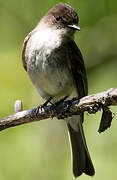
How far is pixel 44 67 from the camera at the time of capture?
4359 millimetres

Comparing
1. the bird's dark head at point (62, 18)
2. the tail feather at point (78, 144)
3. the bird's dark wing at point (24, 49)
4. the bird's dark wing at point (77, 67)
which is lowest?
the tail feather at point (78, 144)

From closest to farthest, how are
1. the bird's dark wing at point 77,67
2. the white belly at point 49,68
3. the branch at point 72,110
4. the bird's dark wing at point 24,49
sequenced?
the branch at point 72,110, the white belly at point 49,68, the bird's dark wing at point 77,67, the bird's dark wing at point 24,49

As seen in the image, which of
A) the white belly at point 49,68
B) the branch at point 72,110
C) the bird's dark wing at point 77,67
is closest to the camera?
the branch at point 72,110

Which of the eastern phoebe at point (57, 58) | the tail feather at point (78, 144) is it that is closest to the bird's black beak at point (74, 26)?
the eastern phoebe at point (57, 58)

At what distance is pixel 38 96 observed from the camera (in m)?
5.02

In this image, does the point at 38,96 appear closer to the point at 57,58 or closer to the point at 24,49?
the point at 24,49

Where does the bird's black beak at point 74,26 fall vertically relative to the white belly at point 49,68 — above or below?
above

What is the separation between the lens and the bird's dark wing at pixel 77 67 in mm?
4480

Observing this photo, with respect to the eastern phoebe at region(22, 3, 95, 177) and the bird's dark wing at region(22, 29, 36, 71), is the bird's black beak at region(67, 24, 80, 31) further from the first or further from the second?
the bird's dark wing at region(22, 29, 36, 71)

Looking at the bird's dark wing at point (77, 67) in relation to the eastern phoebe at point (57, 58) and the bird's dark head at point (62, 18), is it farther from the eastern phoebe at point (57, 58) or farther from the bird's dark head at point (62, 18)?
the bird's dark head at point (62, 18)

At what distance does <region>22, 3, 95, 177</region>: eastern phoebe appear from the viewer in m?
4.38

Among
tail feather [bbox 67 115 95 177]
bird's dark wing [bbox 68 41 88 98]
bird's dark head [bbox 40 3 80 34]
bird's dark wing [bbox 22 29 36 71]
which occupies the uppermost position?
bird's dark head [bbox 40 3 80 34]

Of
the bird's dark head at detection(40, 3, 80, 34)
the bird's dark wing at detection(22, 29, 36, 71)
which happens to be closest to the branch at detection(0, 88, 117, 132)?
the bird's dark wing at detection(22, 29, 36, 71)

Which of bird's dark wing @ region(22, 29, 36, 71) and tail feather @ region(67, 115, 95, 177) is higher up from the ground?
bird's dark wing @ region(22, 29, 36, 71)
